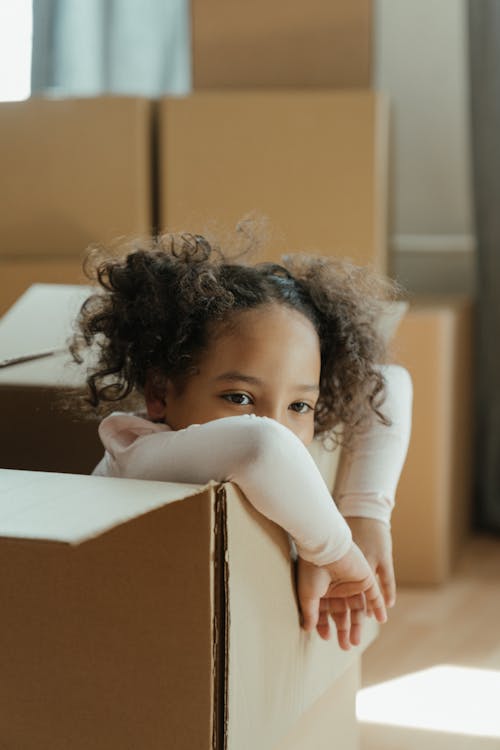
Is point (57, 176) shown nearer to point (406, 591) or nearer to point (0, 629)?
point (406, 591)

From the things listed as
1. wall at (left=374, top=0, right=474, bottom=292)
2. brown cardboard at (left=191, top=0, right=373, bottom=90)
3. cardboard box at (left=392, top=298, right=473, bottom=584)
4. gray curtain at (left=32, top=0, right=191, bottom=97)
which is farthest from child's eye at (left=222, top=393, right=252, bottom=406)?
gray curtain at (left=32, top=0, right=191, bottom=97)

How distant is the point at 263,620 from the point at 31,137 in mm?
1188

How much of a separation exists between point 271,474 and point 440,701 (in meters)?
0.66

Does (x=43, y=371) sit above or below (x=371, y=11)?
below

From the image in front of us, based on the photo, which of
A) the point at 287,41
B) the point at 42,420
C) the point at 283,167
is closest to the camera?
the point at 42,420

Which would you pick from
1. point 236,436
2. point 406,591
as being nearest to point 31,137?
point 406,591

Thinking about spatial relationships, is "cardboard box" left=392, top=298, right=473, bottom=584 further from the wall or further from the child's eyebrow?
the child's eyebrow

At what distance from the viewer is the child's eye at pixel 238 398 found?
0.89m

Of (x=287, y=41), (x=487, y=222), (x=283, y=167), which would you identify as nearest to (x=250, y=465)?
(x=283, y=167)

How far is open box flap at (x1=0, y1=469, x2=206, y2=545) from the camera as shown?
0.55m

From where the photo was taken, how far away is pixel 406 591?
1.69m

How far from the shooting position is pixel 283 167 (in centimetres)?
168

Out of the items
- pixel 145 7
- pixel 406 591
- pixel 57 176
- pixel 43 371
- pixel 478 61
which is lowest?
pixel 406 591

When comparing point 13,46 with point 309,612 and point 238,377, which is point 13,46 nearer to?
point 238,377
